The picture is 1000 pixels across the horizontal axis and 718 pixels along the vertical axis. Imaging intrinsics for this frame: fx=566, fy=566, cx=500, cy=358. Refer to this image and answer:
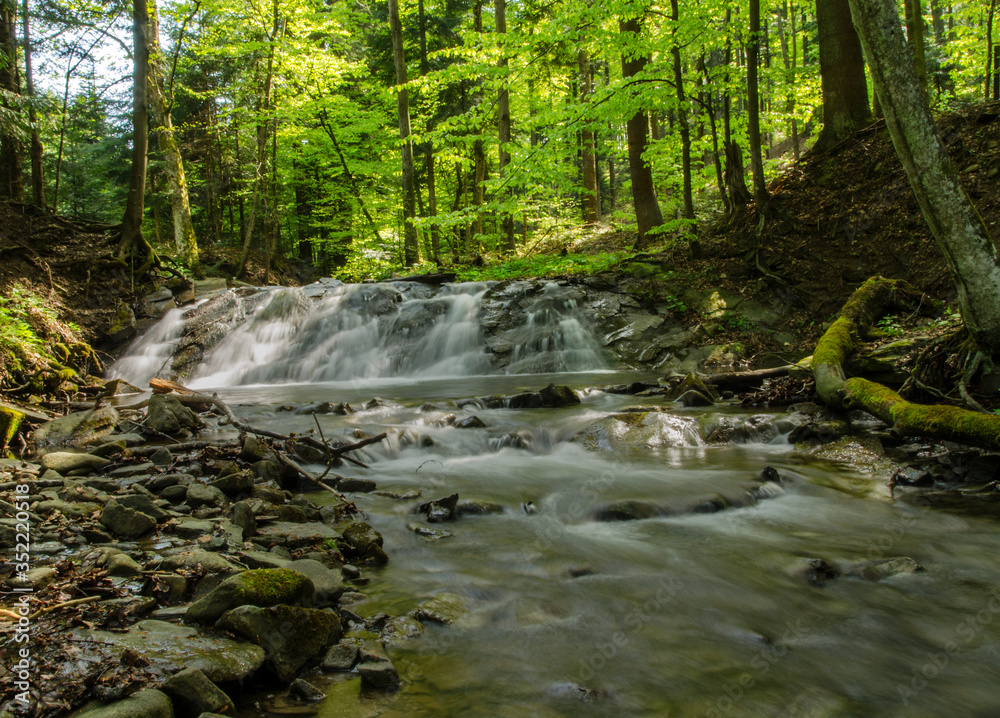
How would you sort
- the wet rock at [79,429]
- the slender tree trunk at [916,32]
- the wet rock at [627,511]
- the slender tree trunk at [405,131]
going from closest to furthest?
the wet rock at [627,511] < the wet rock at [79,429] < the slender tree trunk at [916,32] < the slender tree trunk at [405,131]

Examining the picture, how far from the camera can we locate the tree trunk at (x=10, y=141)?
1311cm

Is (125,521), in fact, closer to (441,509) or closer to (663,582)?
(441,509)

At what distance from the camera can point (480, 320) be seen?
1276cm

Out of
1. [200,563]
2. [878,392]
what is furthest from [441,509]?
[878,392]

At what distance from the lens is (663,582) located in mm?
3537

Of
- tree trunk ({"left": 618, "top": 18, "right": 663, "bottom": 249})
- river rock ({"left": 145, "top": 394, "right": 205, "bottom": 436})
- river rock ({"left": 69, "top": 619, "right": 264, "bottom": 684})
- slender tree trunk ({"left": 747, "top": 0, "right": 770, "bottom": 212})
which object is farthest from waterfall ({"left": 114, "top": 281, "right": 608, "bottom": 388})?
river rock ({"left": 69, "top": 619, "right": 264, "bottom": 684})

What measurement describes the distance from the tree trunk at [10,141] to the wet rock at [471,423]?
538 inches

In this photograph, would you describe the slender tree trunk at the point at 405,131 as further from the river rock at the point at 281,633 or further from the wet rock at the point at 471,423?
the river rock at the point at 281,633

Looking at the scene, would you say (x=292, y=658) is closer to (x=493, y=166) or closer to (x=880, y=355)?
(x=880, y=355)

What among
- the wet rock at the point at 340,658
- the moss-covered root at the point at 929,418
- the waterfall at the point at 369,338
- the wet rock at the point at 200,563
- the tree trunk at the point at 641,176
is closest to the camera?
the wet rock at the point at 340,658

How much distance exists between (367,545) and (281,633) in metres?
1.29

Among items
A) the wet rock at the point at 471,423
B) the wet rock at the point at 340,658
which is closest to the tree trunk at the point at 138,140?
the wet rock at the point at 471,423

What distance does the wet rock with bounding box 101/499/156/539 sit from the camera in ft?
11.4

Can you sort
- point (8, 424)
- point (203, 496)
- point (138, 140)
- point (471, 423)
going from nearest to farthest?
point (203, 496), point (8, 424), point (471, 423), point (138, 140)
